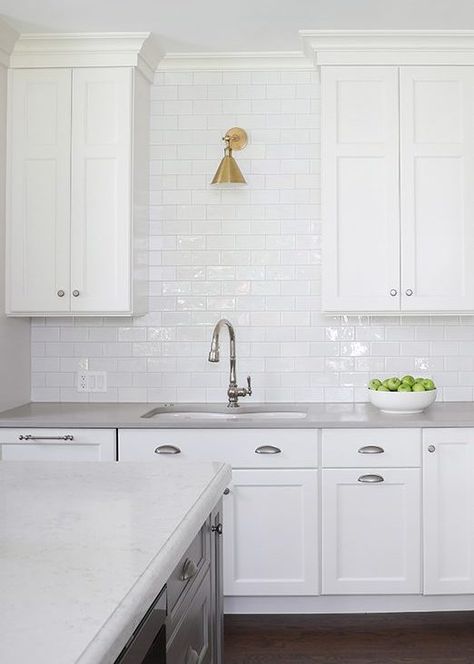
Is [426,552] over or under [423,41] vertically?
under

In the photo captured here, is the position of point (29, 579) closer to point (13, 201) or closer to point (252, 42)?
point (13, 201)

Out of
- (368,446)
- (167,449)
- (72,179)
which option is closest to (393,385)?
(368,446)

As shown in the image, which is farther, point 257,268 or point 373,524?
point 257,268

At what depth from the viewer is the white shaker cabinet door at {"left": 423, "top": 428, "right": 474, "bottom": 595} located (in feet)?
10.9

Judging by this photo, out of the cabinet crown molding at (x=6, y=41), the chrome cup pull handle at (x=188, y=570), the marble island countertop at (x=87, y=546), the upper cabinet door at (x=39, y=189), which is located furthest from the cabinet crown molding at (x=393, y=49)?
the chrome cup pull handle at (x=188, y=570)

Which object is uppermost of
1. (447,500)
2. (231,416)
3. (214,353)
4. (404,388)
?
(214,353)

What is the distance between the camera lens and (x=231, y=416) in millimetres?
3777

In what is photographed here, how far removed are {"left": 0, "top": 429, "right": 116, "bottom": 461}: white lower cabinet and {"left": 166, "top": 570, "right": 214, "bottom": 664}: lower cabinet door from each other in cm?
147

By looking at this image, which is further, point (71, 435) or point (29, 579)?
point (71, 435)

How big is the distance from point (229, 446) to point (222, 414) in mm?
473

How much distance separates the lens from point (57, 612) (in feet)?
3.40

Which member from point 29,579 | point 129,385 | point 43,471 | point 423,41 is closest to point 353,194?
point 423,41

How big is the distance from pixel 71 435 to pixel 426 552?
1.60m

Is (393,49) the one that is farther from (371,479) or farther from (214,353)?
(371,479)
